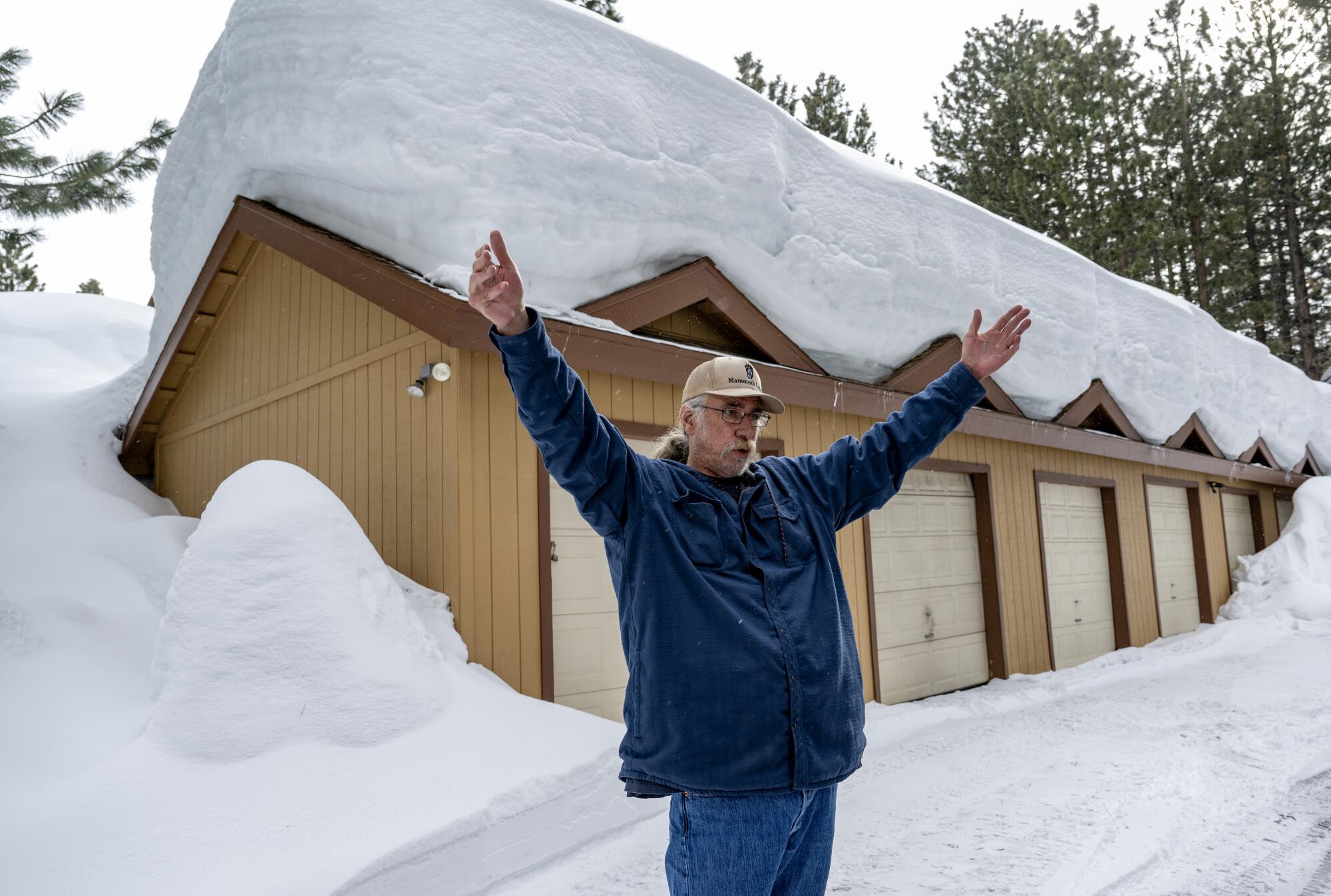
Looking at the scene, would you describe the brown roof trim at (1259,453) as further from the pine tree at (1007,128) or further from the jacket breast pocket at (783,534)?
the jacket breast pocket at (783,534)

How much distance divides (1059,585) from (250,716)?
942 cm

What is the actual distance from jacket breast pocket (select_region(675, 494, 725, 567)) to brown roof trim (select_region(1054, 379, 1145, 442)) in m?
8.91

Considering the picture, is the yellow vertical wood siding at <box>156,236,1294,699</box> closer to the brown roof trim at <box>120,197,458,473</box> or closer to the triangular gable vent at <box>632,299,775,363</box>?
the brown roof trim at <box>120,197,458,473</box>

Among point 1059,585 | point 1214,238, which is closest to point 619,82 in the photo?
point 1059,585

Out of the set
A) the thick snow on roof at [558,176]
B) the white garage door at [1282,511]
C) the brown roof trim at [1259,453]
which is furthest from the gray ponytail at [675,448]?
the white garage door at [1282,511]

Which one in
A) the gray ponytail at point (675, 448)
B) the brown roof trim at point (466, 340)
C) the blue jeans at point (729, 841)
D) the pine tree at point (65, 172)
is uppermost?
the pine tree at point (65, 172)

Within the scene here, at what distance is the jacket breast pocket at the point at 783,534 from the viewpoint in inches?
75.0

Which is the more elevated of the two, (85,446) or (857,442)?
(85,446)

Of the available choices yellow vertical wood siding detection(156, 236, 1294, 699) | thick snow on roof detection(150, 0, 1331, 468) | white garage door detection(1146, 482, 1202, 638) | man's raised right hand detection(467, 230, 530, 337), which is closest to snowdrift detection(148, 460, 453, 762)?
yellow vertical wood siding detection(156, 236, 1294, 699)

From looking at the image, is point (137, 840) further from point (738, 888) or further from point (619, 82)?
point (619, 82)

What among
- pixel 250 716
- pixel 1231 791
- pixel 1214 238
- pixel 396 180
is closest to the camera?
pixel 250 716

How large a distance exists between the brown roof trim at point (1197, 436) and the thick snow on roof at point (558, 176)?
15.6ft

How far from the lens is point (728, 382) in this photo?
81.9 inches

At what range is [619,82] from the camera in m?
5.74
